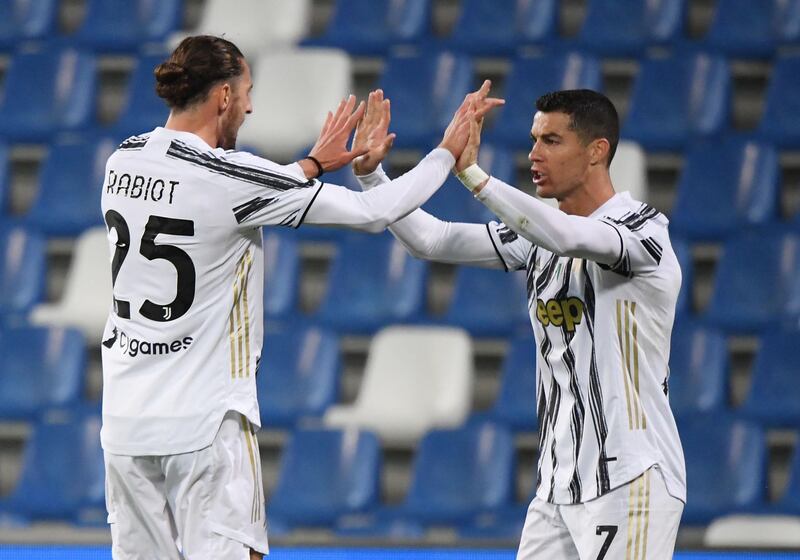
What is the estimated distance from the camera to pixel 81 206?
650 cm

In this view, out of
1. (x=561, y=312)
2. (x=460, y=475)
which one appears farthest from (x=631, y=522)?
(x=460, y=475)

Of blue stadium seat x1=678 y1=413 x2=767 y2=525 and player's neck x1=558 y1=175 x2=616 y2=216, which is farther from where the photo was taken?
blue stadium seat x1=678 y1=413 x2=767 y2=525

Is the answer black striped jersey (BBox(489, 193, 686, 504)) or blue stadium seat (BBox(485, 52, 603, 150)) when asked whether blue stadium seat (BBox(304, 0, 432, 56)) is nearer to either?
blue stadium seat (BBox(485, 52, 603, 150))

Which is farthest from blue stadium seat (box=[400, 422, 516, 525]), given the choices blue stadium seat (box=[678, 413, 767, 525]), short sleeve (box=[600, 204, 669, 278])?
short sleeve (box=[600, 204, 669, 278])

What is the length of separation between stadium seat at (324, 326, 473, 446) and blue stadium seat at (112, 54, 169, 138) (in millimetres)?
1856

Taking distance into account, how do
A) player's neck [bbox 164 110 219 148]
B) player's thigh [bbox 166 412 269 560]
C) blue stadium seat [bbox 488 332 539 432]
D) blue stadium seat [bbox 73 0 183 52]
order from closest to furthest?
player's thigh [bbox 166 412 269 560], player's neck [bbox 164 110 219 148], blue stadium seat [bbox 488 332 539 432], blue stadium seat [bbox 73 0 183 52]

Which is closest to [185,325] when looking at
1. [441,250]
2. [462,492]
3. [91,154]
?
[441,250]

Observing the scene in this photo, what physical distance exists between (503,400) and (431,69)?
1858 mm

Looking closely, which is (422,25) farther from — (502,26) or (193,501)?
(193,501)

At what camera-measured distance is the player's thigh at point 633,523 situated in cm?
287

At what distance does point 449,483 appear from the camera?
5281mm

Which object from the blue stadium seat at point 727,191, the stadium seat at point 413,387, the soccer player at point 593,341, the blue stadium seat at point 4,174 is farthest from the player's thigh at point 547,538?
the blue stadium seat at point 4,174

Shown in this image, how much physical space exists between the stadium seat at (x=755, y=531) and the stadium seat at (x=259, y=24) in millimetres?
3466

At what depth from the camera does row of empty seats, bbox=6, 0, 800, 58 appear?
6.57 metres
